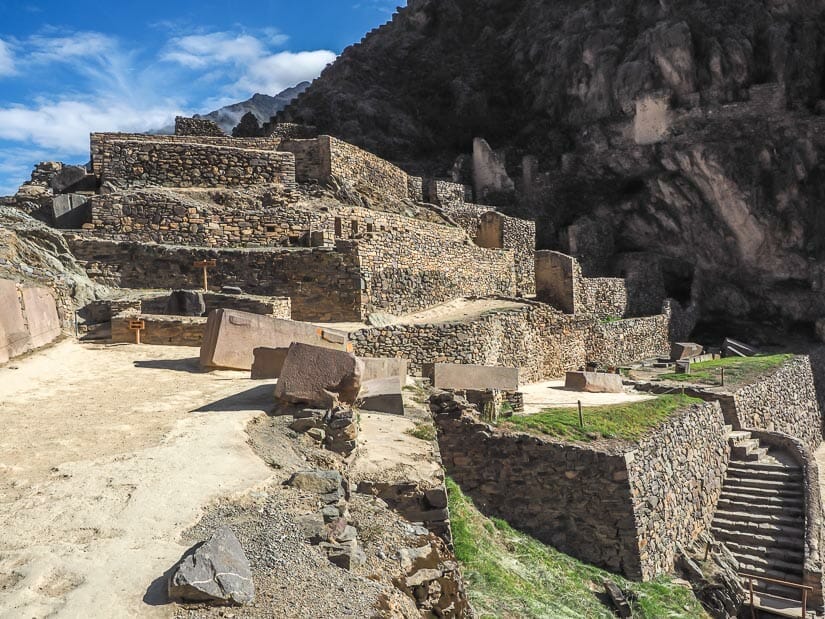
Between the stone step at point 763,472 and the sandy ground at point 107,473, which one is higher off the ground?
the sandy ground at point 107,473

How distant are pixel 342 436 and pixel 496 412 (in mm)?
4937

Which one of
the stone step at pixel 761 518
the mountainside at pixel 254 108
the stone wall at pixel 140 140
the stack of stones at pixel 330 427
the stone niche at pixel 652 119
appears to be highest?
the mountainside at pixel 254 108

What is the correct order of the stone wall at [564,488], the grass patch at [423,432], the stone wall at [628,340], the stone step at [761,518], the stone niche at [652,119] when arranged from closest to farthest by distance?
1. the grass patch at [423,432]
2. the stone wall at [564,488]
3. the stone step at [761,518]
4. the stone wall at [628,340]
5. the stone niche at [652,119]

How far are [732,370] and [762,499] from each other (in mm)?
6911

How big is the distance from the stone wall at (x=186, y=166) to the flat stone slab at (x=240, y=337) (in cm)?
849

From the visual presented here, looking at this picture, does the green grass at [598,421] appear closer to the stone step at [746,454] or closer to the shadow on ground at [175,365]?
the stone step at [746,454]

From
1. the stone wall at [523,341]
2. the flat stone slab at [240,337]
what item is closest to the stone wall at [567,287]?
the stone wall at [523,341]

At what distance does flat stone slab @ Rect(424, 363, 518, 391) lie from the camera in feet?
35.9

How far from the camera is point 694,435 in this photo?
476 inches

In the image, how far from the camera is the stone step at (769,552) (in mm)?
10774

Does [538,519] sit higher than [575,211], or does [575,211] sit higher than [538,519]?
[575,211]

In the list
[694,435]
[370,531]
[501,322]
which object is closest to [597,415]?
[694,435]

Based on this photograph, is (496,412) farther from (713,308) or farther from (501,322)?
(713,308)

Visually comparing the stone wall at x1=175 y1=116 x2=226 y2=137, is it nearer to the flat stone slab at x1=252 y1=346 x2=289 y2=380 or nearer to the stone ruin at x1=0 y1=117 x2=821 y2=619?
the stone ruin at x1=0 y1=117 x2=821 y2=619
